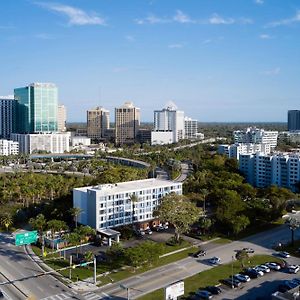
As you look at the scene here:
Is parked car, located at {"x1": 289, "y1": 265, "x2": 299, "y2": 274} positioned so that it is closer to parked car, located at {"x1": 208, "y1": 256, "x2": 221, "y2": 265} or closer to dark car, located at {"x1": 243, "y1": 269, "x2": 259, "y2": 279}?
dark car, located at {"x1": 243, "y1": 269, "x2": 259, "y2": 279}

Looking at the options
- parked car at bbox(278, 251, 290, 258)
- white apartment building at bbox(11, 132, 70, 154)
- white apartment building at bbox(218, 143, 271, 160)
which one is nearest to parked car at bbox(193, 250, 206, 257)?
parked car at bbox(278, 251, 290, 258)

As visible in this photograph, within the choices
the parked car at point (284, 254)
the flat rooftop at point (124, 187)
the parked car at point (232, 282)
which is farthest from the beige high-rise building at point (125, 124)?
the parked car at point (232, 282)

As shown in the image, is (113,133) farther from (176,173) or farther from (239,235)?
(239,235)

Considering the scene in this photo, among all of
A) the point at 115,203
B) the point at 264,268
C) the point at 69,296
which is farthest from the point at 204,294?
the point at 115,203

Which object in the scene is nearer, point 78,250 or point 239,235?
point 78,250

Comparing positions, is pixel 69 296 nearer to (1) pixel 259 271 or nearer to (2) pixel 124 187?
(1) pixel 259 271

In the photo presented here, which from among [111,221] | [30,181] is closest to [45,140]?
[30,181]
